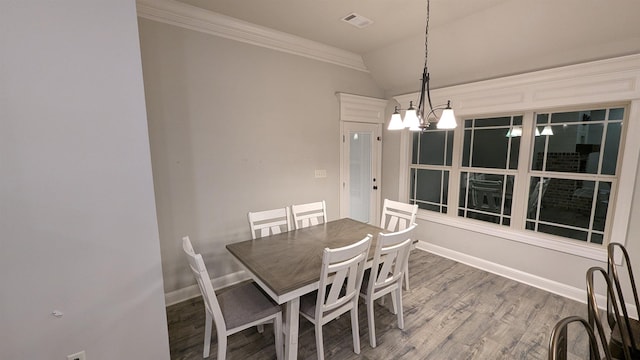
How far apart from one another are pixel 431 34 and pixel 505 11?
28.6 inches

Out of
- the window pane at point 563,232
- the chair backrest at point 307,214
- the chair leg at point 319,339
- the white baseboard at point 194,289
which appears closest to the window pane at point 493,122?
the window pane at point 563,232

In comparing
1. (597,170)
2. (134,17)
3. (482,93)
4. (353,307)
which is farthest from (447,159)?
(134,17)

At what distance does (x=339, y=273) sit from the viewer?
173 cm

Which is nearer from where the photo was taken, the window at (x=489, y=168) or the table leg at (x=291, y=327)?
the table leg at (x=291, y=327)

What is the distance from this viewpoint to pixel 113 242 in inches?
61.9

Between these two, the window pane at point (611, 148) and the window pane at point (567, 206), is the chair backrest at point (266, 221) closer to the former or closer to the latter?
the window pane at point (567, 206)

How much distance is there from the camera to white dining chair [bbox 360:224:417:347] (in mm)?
1925

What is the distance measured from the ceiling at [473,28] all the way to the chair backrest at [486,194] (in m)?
1.37

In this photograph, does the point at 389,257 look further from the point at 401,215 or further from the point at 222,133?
the point at 222,133

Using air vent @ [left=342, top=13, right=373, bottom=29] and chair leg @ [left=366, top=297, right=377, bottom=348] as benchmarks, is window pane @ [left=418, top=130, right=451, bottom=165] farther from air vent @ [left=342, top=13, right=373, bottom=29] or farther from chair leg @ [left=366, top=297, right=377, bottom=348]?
chair leg @ [left=366, top=297, right=377, bottom=348]

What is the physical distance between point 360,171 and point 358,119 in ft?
2.77

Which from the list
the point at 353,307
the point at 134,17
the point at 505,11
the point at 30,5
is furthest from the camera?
the point at 505,11

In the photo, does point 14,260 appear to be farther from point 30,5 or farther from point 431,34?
point 431,34

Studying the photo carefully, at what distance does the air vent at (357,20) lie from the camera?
2709 mm
